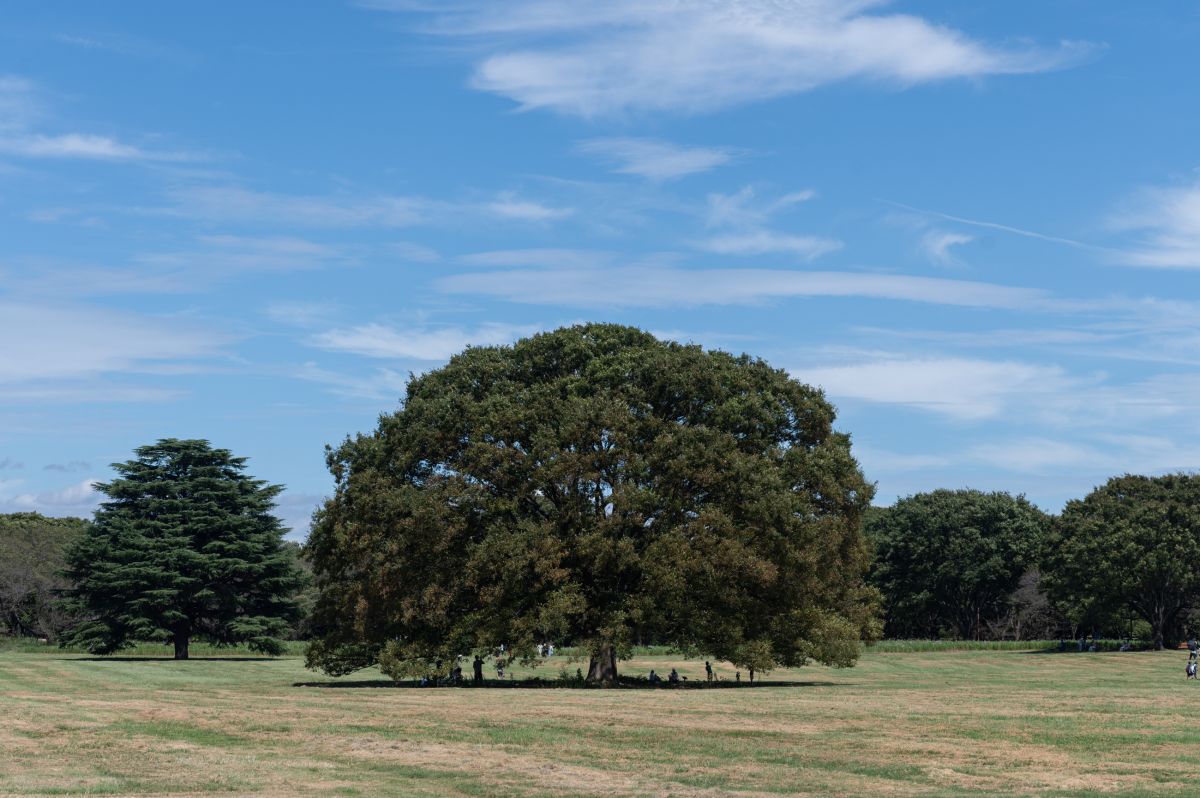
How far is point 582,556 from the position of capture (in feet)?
175

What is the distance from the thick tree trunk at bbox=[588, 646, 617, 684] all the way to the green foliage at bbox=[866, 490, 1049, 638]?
254ft

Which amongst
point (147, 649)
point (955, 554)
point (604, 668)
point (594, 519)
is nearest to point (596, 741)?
point (594, 519)

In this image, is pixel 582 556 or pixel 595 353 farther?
pixel 595 353

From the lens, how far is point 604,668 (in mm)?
57719

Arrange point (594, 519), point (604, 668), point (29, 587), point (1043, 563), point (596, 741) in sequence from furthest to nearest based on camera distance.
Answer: point (29, 587) → point (1043, 563) → point (604, 668) → point (594, 519) → point (596, 741)

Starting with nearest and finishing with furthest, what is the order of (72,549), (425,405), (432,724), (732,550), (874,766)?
(874,766) < (432,724) < (732,550) < (425,405) < (72,549)

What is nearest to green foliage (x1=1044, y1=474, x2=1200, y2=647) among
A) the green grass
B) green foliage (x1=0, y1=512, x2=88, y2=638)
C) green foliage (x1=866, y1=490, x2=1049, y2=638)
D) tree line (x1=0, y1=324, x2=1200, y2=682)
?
green foliage (x1=866, y1=490, x2=1049, y2=638)

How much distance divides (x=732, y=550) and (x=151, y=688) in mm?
23772

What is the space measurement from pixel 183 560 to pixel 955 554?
7438cm

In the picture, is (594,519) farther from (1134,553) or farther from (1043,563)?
(1043,563)

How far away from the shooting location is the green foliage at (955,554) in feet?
422

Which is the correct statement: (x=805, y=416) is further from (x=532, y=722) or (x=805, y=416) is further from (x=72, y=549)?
(x=72, y=549)

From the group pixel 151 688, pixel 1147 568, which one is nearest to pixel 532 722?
pixel 151 688

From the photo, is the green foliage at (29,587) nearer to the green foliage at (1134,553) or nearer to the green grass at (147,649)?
the green grass at (147,649)
